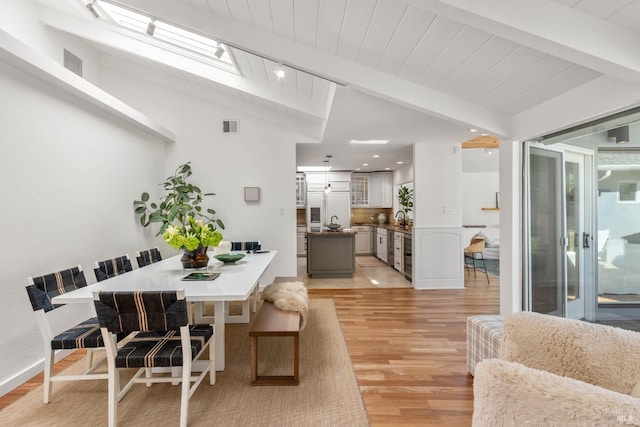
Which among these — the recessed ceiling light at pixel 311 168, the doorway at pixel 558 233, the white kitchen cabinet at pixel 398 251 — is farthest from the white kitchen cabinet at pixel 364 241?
the doorway at pixel 558 233

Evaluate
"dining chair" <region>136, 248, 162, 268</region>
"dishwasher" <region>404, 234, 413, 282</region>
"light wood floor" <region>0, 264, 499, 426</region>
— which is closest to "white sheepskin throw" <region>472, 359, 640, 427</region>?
"light wood floor" <region>0, 264, 499, 426</region>

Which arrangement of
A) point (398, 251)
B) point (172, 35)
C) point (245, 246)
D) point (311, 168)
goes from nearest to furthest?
point (172, 35), point (245, 246), point (398, 251), point (311, 168)

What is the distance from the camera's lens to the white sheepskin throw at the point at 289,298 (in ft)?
8.04

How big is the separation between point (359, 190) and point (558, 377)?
807 cm

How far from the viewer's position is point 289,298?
2.56 m

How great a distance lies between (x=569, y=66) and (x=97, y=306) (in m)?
3.21

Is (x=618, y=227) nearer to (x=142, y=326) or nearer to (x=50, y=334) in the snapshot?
(x=142, y=326)

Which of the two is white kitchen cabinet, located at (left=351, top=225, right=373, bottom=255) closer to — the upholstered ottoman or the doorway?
the doorway

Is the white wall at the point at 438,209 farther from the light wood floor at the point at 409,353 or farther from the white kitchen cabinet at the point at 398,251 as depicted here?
the white kitchen cabinet at the point at 398,251

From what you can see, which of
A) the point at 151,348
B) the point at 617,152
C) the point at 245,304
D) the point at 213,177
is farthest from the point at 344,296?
the point at 617,152

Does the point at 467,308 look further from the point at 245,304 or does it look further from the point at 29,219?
the point at 29,219

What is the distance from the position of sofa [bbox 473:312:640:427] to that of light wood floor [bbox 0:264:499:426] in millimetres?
876

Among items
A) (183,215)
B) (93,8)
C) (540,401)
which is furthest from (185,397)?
(93,8)

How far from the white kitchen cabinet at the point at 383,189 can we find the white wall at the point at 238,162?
423 cm
